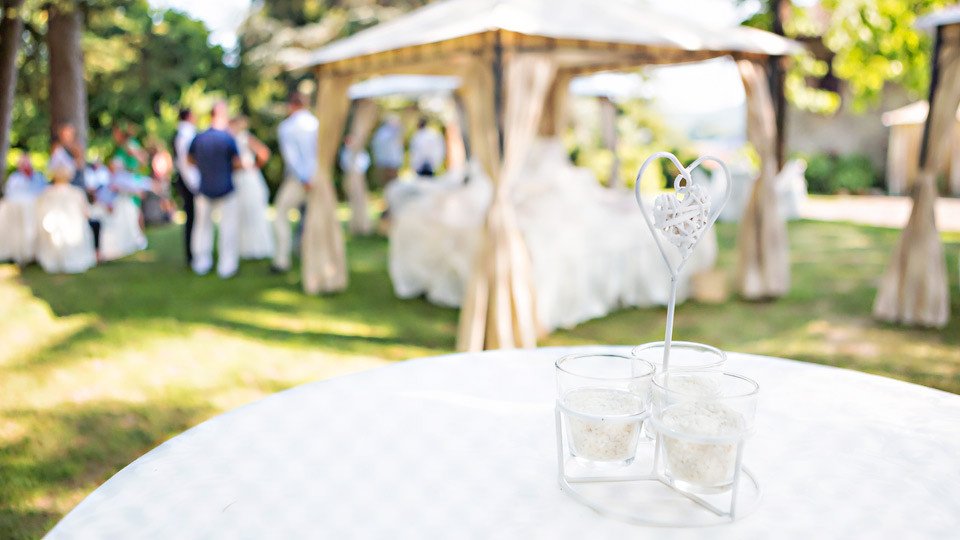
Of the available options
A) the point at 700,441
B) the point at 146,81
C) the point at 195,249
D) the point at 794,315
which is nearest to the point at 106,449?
the point at 700,441

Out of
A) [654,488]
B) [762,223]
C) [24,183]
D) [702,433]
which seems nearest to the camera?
[702,433]

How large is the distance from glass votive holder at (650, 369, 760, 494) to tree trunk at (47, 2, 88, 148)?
11341mm

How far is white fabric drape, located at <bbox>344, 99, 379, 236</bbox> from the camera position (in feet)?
35.3

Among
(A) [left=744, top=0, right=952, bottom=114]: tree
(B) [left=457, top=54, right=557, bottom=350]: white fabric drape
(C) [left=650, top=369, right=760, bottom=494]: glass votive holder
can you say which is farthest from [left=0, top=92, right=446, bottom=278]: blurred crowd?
(A) [left=744, top=0, right=952, bottom=114]: tree

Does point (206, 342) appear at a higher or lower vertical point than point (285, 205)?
lower

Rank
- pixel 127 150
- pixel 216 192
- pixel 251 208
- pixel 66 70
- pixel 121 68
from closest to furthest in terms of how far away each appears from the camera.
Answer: pixel 216 192
pixel 251 208
pixel 127 150
pixel 66 70
pixel 121 68

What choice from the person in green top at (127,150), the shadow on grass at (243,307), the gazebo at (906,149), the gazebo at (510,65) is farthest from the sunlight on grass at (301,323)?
the gazebo at (906,149)

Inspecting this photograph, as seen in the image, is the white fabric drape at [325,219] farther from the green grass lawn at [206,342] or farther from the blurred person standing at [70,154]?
the blurred person standing at [70,154]

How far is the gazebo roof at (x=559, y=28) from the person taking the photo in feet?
15.0

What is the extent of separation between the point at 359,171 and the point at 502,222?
6.93 meters

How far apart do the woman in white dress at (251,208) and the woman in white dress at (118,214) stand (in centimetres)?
165

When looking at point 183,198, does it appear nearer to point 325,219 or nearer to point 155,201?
point 325,219

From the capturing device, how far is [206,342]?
5.17 m

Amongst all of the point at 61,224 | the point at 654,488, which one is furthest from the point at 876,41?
the point at 61,224
